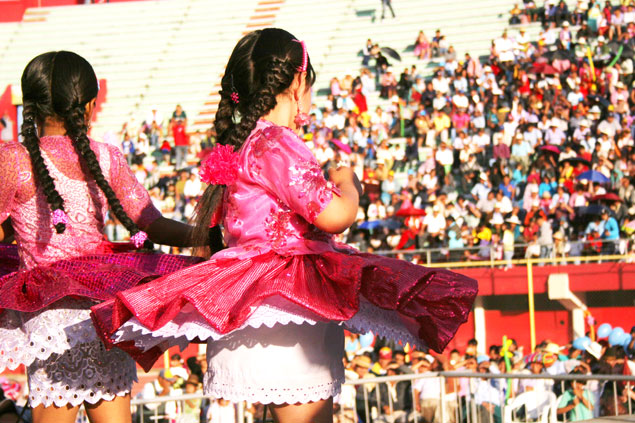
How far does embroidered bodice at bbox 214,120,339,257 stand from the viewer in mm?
2654

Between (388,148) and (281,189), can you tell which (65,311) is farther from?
(388,148)

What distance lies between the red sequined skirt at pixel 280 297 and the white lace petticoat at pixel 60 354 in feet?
0.99

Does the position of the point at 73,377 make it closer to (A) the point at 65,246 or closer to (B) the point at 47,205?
(A) the point at 65,246

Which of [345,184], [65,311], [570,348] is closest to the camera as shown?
[345,184]

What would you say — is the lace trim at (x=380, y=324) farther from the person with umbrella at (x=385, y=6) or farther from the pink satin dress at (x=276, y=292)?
the person with umbrella at (x=385, y=6)

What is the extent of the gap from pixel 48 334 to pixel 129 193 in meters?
0.54

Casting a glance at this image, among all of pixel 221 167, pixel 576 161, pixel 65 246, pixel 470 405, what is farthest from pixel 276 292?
pixel 576 161

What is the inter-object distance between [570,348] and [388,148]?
7134mm

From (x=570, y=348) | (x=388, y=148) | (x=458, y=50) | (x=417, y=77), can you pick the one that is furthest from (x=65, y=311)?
(x=458, y=50)

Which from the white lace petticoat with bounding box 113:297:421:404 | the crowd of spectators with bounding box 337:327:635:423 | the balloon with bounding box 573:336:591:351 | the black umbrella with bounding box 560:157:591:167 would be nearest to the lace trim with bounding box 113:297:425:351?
the white lace petticoat with bounding box 113:297:421:404

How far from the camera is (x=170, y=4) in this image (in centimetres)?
2467

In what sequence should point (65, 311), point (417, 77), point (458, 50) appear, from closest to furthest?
point (65, 311), point (417, 77), point (458, 50)

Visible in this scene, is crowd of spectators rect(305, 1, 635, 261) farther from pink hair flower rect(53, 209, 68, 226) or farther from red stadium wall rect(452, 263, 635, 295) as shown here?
pink hair flower rect(53, 209, 68, 226)

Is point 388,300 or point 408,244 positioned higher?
point 408,244
